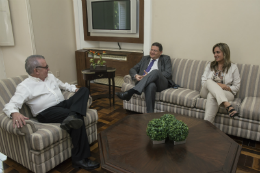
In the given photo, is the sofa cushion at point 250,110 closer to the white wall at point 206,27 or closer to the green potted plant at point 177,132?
the white wall at point 206,27

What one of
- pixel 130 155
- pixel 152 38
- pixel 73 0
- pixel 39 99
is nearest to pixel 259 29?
pixel 152 38

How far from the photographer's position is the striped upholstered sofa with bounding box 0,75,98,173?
55.7 inches

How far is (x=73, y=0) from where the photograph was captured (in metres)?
3.78

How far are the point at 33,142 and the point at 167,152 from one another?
0.94 metres

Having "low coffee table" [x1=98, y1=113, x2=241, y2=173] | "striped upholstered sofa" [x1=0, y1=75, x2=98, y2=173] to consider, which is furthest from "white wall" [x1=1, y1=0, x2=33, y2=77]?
"low coffee table" [x1=98, y1=113, x2=241, y2=173]

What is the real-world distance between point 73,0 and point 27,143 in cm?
315

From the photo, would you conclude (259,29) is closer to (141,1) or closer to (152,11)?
(152,11)

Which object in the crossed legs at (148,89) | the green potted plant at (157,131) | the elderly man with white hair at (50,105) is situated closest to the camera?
the green potted plant at (157,131)

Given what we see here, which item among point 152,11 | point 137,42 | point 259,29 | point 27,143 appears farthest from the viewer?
point 137,42

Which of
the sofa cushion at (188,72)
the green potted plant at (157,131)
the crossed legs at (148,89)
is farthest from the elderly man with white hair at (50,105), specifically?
the sofa cushion at (188,72)

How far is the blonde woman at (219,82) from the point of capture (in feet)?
6.73

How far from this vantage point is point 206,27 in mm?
2707

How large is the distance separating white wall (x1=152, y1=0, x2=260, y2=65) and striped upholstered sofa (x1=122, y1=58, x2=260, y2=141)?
236 mm

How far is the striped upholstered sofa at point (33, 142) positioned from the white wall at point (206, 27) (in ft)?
6.99
